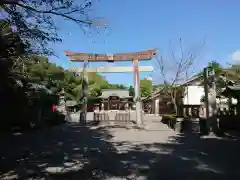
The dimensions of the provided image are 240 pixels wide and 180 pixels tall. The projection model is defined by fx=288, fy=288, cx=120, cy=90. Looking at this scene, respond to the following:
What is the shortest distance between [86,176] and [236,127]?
1112 cm

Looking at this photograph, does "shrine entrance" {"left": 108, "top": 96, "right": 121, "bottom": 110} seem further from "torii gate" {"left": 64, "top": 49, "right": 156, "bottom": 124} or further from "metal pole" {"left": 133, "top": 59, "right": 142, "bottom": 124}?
"metal pole" {"left": 133, "top": 59, "right": 142, "bottom": 124}

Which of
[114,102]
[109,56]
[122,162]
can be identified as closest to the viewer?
[122,162]

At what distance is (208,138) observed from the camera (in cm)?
1284

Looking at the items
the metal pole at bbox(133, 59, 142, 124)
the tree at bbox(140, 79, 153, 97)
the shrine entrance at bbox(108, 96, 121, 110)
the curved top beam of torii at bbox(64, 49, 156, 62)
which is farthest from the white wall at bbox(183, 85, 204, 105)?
the tree at bbox(140, 79, 153, 97)

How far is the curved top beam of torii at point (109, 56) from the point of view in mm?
22078

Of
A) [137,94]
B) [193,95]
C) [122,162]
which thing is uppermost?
[193,95]

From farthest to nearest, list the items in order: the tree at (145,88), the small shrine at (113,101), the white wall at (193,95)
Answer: the tree at (145,88) → the small shrine at (113,101) → the white wall at (193,95)

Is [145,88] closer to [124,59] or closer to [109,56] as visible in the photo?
[124,59]

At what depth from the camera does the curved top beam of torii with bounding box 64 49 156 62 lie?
22078mm

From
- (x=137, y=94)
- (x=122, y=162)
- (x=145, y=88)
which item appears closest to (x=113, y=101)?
(x=145, y=88)

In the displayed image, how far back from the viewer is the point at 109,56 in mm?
22297

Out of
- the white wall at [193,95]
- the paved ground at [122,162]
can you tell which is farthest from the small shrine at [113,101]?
the paved ground at [122,162]

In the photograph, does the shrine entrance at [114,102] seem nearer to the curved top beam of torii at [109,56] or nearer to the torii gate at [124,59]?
the torii gate at [124,59]

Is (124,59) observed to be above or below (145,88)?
below
